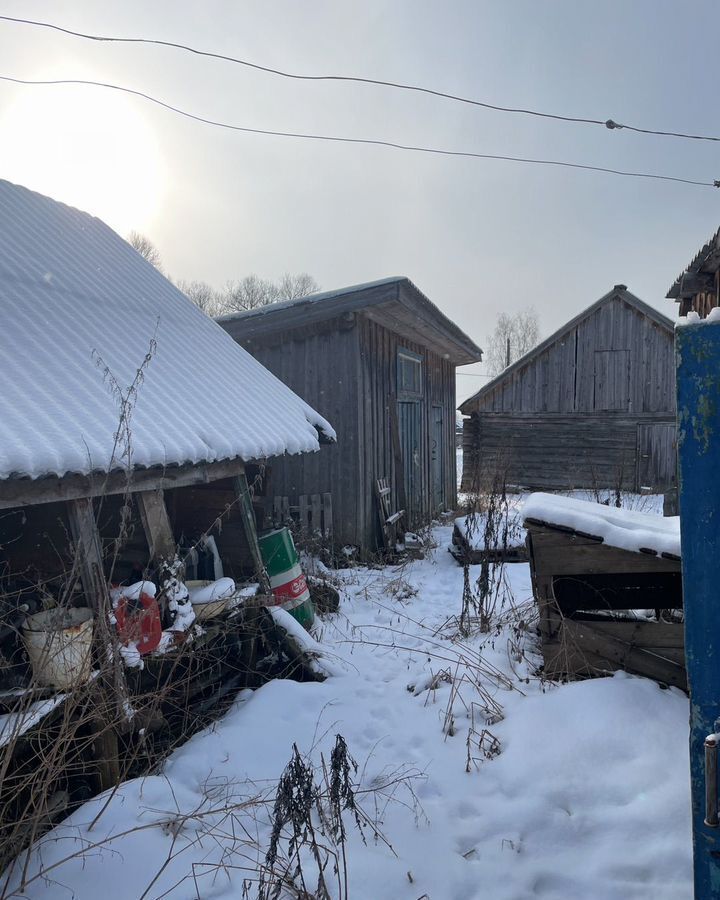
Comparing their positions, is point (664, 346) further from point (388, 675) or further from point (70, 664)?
point (70, 664)

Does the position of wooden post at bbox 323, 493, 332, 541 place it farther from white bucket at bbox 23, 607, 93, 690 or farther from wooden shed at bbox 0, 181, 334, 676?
white bucket at bbox 23, 607, 93, 690

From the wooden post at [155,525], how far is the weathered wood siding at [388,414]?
17.0 feet

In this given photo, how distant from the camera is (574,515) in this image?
4.08 m

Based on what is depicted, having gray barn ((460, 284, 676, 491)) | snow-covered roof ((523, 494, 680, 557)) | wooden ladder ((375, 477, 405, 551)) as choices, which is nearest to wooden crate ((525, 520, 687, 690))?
snow-covered roof ((523, 494, 680, 557))

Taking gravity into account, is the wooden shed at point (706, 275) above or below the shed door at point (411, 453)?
above

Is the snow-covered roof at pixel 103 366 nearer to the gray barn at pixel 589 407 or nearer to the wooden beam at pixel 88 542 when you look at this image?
the wooden beam at pixel 88 542

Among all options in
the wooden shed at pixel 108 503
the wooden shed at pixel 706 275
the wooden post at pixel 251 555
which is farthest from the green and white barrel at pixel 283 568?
the wooden shed at pixel 706 275

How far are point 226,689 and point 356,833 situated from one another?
191cm

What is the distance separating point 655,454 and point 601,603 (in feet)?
46.1

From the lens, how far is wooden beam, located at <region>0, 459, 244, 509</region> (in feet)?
9.95

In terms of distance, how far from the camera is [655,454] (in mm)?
16859

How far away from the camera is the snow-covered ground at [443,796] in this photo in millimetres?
2545

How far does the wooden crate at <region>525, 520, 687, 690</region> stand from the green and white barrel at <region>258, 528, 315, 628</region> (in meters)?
2.25

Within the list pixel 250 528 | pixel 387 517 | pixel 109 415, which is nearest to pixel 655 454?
pixel 387 517
